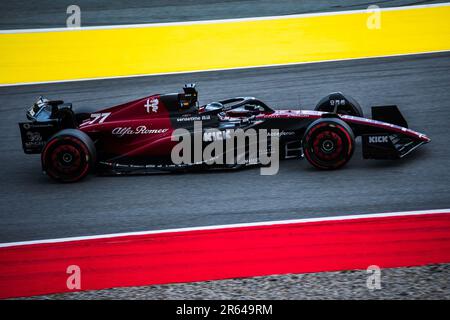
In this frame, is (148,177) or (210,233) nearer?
(210,233)

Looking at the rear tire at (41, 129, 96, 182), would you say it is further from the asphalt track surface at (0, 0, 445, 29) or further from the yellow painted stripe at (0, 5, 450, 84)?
the asphalt track surface at (0, 0, 445, 29)

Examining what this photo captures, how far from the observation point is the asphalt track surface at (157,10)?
642 inches

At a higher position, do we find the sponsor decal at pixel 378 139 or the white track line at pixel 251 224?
the sponsor decal at pixel 378 139

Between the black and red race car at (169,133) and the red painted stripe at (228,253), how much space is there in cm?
135

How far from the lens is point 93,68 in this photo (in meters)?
14.6

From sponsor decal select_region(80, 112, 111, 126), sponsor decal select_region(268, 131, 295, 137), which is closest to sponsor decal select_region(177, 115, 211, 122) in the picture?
sponsor decal select_region(268, 131, 295, 137)

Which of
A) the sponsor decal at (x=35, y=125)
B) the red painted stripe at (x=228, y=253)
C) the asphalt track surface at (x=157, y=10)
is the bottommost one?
the red painted stripe at (x=228, y=253)

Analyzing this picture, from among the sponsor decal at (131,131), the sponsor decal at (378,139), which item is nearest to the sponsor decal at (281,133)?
the sponsor decal at (378,139)

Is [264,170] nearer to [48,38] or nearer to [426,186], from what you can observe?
[426,186]

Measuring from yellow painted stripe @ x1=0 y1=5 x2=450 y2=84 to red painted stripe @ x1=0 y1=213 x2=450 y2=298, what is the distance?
6.13 metres

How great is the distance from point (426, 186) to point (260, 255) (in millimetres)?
2433

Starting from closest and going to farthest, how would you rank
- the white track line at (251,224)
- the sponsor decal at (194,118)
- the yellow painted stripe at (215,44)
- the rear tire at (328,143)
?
the white track line at (251,224)
the rear tire at (328,143)
the sponsor decal at (194,118)
the yellow painted stripe at (215,44)

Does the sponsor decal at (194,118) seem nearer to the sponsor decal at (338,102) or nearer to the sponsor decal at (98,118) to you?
the sponsor decal at (98,118)
